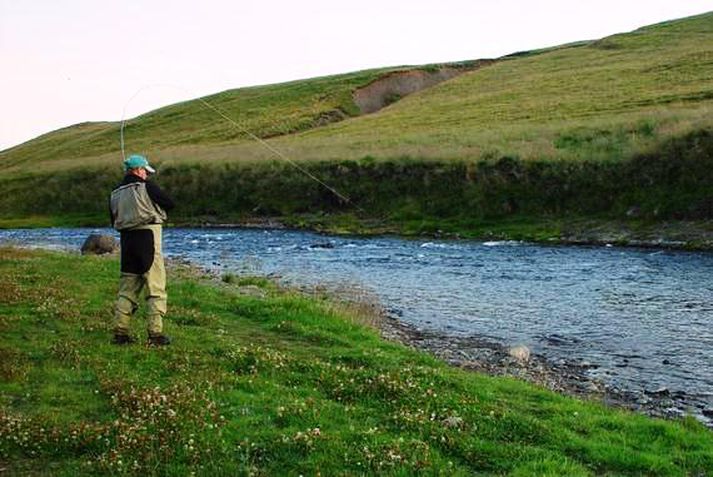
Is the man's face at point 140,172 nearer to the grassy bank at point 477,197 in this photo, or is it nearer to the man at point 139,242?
the man at point 139,242

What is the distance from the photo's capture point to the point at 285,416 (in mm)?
10422

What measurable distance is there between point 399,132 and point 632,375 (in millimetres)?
52666

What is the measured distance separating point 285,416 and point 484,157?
38.2m

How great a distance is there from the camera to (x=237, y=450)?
9188mm

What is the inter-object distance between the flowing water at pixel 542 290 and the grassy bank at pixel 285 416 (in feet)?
14.6

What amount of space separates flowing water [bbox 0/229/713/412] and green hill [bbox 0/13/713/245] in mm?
5400

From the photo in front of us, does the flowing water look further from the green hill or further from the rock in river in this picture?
the green hill

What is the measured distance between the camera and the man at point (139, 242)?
45.3 feet

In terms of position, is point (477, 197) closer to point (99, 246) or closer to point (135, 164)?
point (99, 246)

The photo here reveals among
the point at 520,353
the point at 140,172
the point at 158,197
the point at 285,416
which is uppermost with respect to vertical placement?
the point at 140,172

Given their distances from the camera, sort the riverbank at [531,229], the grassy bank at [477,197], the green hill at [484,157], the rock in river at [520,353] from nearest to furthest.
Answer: the rock in river at [520,353]
the riverbank at [531,229]
the grassy bank at [477,197]
the green hill at [484,157]

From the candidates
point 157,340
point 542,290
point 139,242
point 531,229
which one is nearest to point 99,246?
point 531,229

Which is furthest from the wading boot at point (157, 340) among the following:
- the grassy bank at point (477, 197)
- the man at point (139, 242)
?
the grassy bank at point (477, 197)

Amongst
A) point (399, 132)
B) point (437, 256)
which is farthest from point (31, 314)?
point (399, 132)
